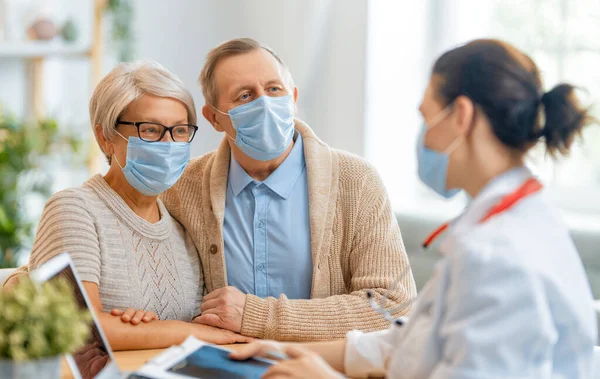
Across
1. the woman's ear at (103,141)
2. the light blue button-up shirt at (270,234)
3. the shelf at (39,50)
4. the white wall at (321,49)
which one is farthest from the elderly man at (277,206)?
the shelf at (39,50)

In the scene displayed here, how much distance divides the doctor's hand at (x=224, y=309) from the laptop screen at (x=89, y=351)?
1.18 ft

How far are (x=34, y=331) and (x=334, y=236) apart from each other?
3.38 feet

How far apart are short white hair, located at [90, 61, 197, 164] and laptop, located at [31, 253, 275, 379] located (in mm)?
528

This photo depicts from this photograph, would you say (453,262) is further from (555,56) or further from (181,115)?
(555,56)

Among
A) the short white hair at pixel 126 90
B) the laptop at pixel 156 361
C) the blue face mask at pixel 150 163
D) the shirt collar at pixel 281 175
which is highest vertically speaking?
the short white hair at pixel 126 90

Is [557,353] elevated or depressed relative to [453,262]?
depressed

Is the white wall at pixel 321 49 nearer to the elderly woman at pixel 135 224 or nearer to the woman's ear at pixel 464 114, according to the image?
the elderly woman at pixel 135 224

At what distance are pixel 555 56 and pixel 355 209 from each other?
1.90m

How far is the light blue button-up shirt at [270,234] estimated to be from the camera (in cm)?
193

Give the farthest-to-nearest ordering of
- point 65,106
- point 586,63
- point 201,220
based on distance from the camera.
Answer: point 65,106 → point 586,63 → point 201,220

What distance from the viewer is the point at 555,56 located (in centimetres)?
338

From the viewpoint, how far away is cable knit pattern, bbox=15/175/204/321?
1636 mm

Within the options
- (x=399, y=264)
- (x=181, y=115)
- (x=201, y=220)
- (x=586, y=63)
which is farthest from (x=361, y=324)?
(x=586, y=63)

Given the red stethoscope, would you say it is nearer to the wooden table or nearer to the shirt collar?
the wooden table
